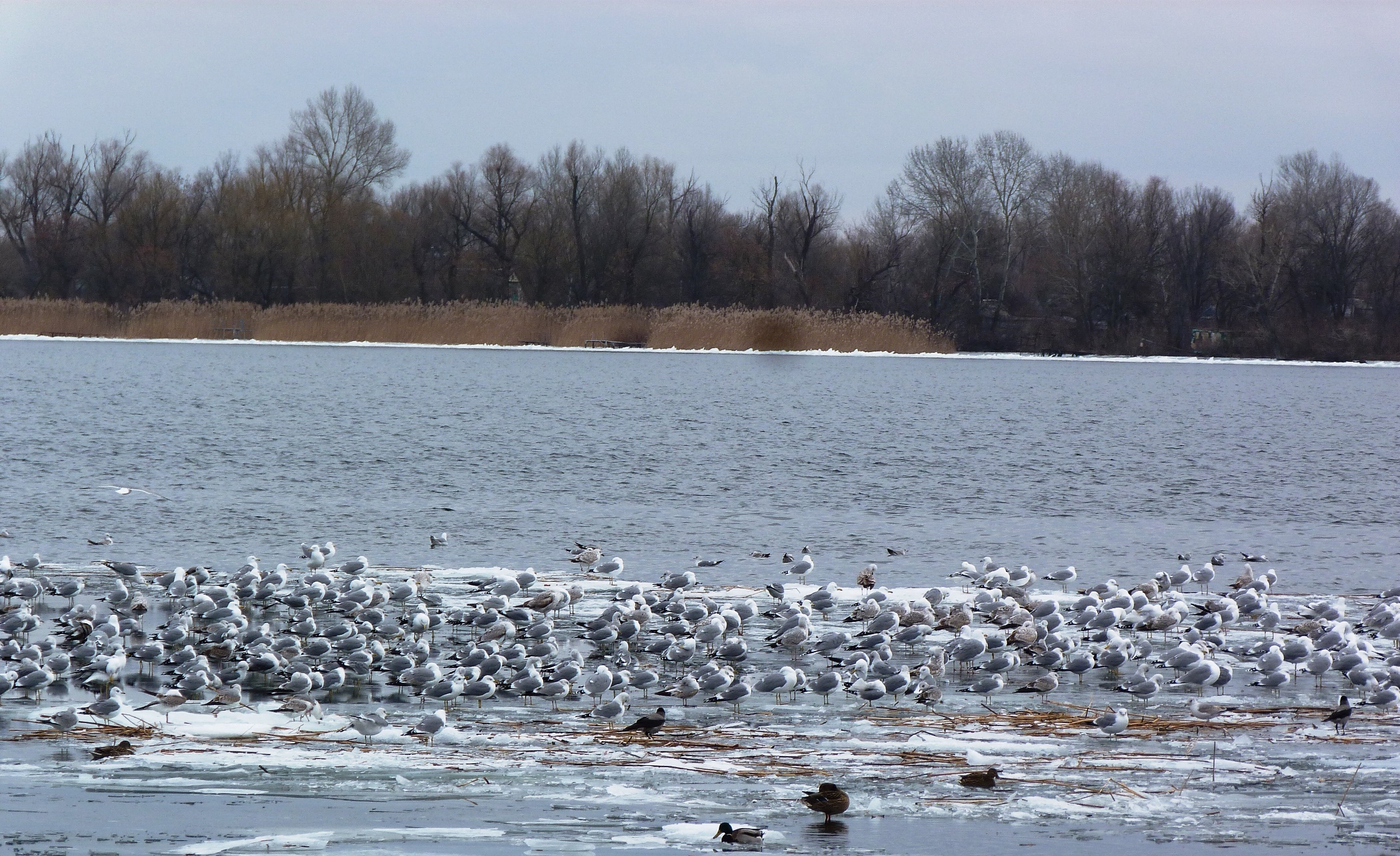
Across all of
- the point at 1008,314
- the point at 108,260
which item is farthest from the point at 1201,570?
the point at 108,260

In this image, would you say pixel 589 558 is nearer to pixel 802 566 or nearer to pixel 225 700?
pixel 802 566

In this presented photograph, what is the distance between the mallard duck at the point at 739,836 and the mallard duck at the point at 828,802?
392 mm

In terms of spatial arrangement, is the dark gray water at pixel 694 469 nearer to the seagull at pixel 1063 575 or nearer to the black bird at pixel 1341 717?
the seagull at pixel 1063 575

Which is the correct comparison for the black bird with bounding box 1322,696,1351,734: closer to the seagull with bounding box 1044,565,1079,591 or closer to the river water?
the river water

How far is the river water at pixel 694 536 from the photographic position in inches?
247

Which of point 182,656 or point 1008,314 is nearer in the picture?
point 182,656

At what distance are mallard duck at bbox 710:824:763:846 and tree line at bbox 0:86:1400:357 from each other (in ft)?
206

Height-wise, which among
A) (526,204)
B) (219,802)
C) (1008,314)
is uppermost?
(526,204)

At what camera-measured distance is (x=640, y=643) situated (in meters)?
10.1

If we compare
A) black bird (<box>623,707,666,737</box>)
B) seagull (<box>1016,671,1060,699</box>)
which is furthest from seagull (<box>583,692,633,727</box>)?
seagull (<box>1016,671,1060,699</box>)

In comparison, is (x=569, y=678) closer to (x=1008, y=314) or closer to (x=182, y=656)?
(x=182, y=656)

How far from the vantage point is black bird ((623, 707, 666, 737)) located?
7.70m

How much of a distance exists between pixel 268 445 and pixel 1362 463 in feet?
69.1

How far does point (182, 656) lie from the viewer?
29.2 ft
